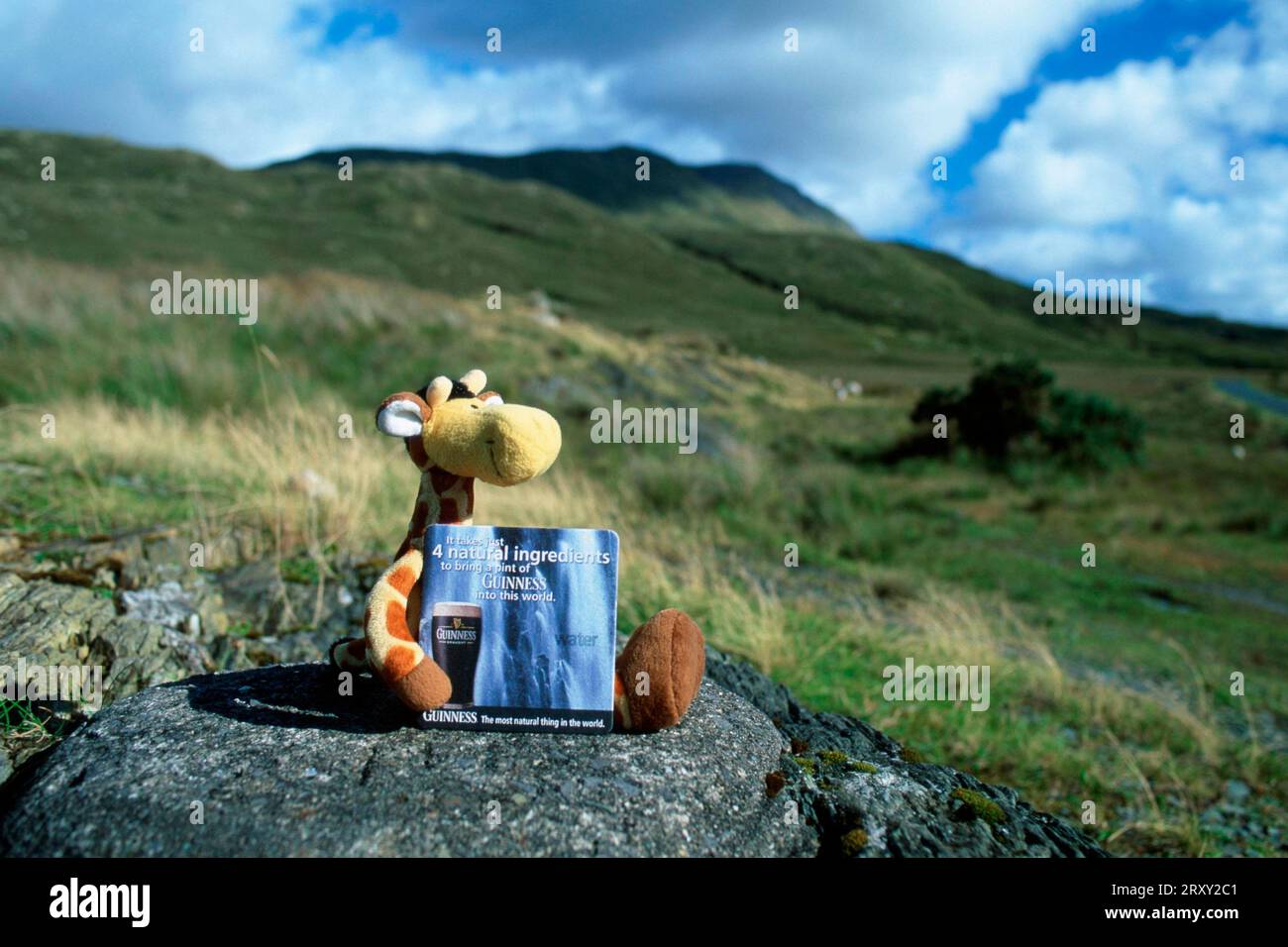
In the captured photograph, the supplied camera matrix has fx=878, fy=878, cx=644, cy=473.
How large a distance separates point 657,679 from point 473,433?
821 mm

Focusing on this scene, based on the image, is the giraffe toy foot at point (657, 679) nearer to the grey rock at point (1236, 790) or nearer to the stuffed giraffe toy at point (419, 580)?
the stuffed giraffe toy at point (419, 580)

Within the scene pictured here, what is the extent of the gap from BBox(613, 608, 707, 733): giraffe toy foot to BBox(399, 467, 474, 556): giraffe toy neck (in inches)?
24.8

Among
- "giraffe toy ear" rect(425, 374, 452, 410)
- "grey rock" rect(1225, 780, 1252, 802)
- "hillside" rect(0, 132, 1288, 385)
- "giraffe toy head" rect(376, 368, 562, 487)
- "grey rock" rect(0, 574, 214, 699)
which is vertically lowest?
"grey rock" rect(1225, 780, 1252, 802)

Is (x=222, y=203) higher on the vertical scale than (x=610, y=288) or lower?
higher

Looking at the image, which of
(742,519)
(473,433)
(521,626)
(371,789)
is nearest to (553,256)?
(742,519)

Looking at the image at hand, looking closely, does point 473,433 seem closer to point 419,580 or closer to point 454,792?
point 419,580

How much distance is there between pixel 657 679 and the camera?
2.33 meters

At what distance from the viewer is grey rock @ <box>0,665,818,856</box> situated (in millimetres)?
1865

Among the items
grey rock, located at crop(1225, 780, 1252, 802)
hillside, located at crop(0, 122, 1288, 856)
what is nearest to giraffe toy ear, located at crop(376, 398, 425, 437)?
hillside, located at crop(0, 122, 1288, 856)

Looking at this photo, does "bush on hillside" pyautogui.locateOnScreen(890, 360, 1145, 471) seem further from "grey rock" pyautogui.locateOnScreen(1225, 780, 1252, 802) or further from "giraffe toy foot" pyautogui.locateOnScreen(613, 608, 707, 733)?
"giraffe toy foot" pyautogui.locateOnScreen(613, 608, 707, 733)

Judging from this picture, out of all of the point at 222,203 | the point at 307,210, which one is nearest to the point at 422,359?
the point at 222,203

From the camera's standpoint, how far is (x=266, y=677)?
9.14 feet
